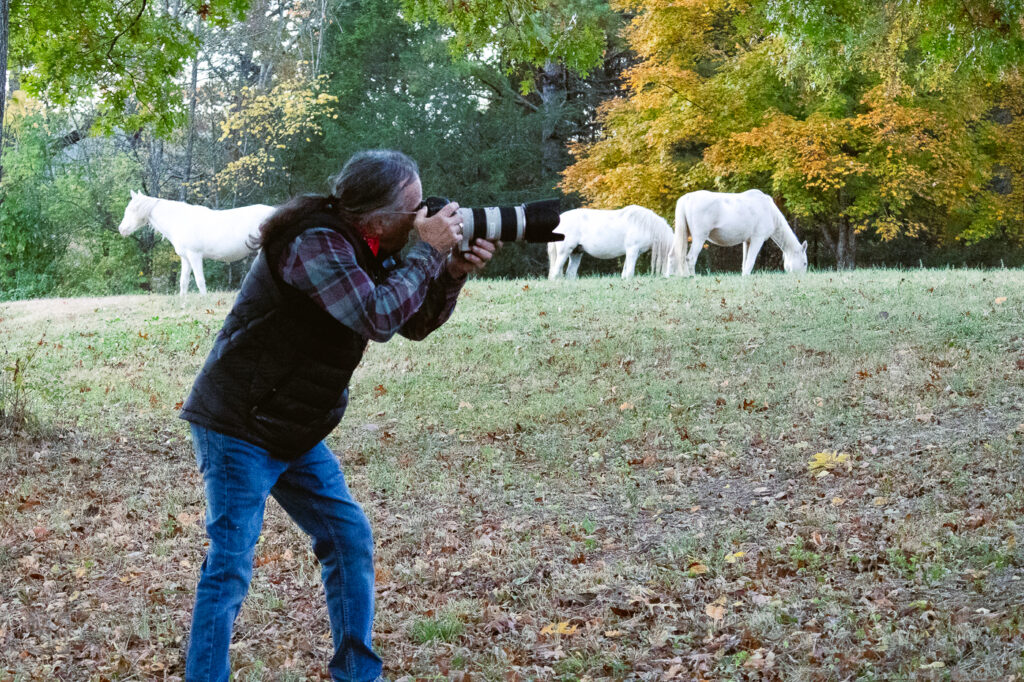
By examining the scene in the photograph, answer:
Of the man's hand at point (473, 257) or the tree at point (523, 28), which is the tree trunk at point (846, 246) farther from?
the man's hand at point (473, 257)

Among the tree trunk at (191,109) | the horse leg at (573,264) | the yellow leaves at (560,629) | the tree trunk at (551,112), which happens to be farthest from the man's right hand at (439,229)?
the tree trunk at (551,112)

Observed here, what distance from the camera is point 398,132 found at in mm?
28125

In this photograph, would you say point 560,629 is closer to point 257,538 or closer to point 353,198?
point 257,538

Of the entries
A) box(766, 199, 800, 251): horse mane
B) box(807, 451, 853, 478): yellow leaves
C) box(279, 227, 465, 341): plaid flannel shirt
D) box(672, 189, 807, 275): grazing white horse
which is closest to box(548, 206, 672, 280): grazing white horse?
box(672, 189, 807, 275): grazing white horse

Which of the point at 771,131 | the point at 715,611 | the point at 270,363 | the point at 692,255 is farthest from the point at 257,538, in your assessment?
the point at 771,131

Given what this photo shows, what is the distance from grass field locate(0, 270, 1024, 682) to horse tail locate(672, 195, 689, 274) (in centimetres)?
594

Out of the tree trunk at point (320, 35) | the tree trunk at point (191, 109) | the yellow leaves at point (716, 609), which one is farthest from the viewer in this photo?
the tree trunk at point (320, 35)

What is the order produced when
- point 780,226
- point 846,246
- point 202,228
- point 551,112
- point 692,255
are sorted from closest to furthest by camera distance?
point 202,228 → point 692,255 → point 780,226 → point 846,246 → point 551,112

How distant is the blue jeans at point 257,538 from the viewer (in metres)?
3.35

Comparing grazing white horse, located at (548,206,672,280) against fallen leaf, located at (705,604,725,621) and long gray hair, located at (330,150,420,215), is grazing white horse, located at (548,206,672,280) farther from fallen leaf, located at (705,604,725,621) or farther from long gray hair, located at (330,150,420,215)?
long gray hair, located at (330,150,420,215)

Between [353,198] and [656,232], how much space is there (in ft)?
53.0

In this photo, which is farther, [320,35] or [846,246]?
[846,246]

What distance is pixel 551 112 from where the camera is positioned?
2905 cm

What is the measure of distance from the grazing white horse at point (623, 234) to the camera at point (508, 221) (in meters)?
15.1
